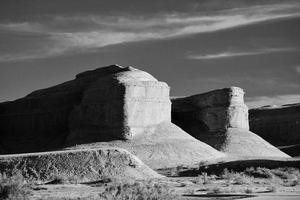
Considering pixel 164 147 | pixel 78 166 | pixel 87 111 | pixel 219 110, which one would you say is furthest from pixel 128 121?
pixel 78 166

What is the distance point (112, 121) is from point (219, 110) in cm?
1770

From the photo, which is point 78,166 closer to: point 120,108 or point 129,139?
point 129,139

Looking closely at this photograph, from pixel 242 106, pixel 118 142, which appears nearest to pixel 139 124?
pixel 118 142

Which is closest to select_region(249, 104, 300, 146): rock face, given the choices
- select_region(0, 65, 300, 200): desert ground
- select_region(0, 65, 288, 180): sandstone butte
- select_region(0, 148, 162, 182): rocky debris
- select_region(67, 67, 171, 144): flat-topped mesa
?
select_region(0, 65, 300, 200): desert ground

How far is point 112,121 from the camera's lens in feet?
201

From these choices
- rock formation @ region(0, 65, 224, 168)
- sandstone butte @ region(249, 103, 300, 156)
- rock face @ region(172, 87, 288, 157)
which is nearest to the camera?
rock formation @ region(0, 65, 224, 168)

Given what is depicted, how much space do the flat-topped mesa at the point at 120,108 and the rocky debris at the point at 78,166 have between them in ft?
79.0

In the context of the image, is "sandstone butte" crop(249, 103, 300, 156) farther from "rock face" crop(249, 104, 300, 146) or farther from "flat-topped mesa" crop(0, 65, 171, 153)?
"flat-topped mesa" crop(0, 65, 171, 153)

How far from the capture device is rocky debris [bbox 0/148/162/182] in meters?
33.8

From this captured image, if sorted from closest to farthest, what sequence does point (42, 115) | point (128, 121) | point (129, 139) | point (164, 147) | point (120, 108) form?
point (164, 147) → point (129, 139) → point (128, 121) → point (120, 108) → point (42, 115)

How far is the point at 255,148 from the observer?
71875 millimetres

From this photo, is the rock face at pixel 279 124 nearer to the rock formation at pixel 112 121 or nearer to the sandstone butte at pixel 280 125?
the sandstone butte at pixel 280 125

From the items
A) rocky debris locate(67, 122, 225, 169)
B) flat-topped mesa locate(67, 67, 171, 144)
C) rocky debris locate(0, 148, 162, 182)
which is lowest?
rocky debris locate(0, 148, 162, 182)

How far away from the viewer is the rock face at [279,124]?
9478 centimetres
